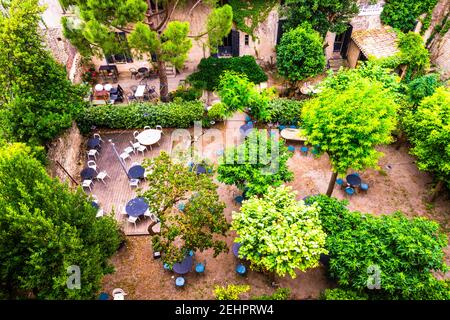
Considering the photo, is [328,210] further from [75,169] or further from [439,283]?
[75,169]

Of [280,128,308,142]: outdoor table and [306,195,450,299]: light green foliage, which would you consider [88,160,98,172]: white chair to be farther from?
[306,195,450,299]: light green foliage

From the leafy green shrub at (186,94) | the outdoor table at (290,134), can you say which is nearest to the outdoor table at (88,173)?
the leafy green shrub at (186,94)

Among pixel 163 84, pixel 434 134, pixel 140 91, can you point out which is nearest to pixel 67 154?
pixel 140 91

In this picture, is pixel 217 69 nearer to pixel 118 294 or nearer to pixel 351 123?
pixel 351 123

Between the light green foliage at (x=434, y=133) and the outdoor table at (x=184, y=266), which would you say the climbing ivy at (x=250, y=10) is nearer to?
the light green foliage at (x=434, y=133)

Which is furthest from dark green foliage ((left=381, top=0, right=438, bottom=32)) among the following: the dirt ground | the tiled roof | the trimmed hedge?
the trimmed hedge
